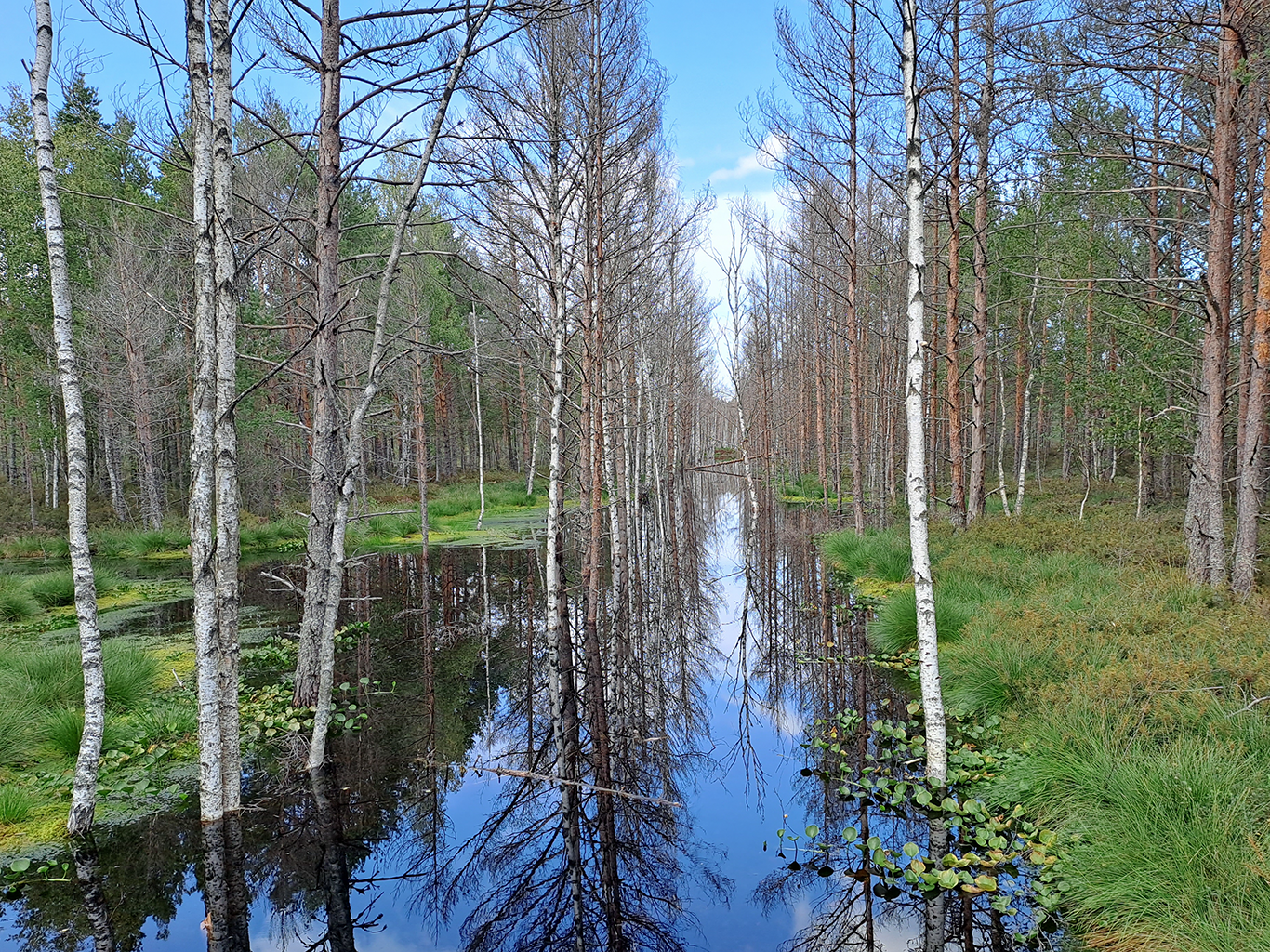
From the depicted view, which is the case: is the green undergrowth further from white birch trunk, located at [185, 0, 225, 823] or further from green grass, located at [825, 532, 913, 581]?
white birch trunk, located at [185, 0, 225, 823]

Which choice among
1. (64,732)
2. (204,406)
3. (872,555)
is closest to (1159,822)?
(204,406)

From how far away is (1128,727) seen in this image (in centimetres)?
443

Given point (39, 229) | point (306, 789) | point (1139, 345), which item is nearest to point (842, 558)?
point (1139, 345)

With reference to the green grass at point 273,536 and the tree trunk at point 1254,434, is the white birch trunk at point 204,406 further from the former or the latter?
the green grass at point 273,536

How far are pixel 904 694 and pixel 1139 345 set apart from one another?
440 inches

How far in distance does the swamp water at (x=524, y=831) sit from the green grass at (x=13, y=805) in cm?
64

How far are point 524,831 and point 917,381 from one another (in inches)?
170

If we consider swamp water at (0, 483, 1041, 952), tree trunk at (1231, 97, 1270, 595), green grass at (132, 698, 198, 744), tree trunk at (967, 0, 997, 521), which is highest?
tree trunk at (967, 0, 997, 521)

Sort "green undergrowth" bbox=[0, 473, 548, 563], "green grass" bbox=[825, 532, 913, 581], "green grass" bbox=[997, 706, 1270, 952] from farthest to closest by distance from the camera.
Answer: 1. "green undergrowth" bbox=[0, 473, 548, 563]
2. "green grass" bbox=[825, 532, 913, 581]
3. "green grass" bbox=[997, 706, 1270, 952]

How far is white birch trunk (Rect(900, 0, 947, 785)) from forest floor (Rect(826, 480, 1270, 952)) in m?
0.94

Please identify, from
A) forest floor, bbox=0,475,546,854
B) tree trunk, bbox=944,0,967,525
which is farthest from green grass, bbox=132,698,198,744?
tree trunk, bbox=944,0,967,525

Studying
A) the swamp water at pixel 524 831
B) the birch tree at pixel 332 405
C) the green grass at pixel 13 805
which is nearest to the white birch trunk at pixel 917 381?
the swamp water at pixel 524 831

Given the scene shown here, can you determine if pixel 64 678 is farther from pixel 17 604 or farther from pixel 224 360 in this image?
pixel 17 604

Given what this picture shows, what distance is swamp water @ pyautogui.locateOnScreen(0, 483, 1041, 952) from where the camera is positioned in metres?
3.96
